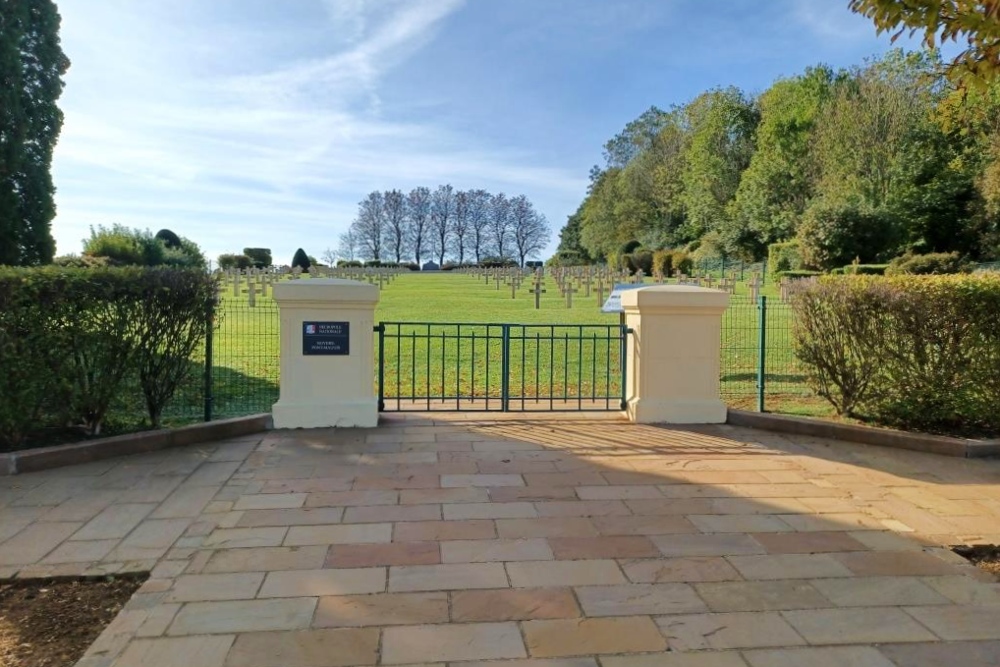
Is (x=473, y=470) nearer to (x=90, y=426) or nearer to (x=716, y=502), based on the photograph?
(x=716, y=502)

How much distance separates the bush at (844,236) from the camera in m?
30.6

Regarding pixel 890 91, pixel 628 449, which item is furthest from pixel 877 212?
pixel 628 449

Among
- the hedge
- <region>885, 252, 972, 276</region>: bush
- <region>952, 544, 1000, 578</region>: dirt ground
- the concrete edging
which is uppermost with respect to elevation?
<region>885, 252, 972, 276</region>: bush

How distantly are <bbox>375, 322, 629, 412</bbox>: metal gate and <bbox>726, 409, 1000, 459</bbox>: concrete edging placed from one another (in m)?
1.46

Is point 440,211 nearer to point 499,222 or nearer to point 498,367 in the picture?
point 499,222

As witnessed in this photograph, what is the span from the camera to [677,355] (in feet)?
23.5

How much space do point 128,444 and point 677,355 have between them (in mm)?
5342

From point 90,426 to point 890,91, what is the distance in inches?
1621

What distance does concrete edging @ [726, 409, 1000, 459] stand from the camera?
5991mm

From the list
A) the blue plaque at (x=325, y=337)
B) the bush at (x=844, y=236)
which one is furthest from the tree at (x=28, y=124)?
the bush at (x=844, y=236)

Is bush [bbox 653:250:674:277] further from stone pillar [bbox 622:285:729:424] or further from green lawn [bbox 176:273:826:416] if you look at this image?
stone pillar [bbox 622:285:729:424]

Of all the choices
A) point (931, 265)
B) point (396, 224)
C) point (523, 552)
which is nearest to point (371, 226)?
point (396, 224)

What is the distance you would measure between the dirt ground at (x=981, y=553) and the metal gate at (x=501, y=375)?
363 centimetres

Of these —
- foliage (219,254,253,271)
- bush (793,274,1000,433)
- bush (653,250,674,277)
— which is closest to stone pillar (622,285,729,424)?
bush (793,274,1000,433)
